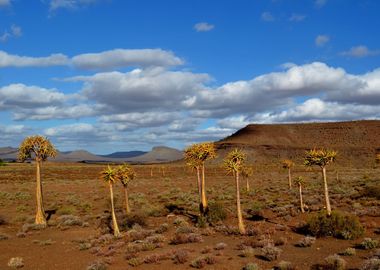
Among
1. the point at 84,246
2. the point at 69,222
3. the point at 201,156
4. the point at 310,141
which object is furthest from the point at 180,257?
the point at 310,141

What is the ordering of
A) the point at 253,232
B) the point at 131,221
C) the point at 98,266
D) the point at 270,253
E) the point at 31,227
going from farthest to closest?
the point at 31,227, the point at 131,221, the point at 253,232, the point at 270,253, the point at 98,266

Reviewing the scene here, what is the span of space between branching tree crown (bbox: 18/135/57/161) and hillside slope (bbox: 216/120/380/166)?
109586 millimetres

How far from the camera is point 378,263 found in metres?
14.2

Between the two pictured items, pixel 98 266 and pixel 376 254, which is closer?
pixel 376 254

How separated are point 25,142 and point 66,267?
13.1 meters

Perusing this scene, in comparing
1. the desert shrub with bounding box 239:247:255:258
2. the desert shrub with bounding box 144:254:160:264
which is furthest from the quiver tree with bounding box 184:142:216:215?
the desert shrub with bounding box 144:254:160:264

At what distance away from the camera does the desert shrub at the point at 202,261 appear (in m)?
16.8

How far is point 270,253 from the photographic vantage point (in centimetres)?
1739

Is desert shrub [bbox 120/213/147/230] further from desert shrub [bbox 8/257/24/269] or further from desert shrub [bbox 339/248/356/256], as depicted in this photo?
desert shrub [bbox 339/248/356/256]

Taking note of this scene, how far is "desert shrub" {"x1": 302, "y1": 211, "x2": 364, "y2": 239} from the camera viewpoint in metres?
20.4

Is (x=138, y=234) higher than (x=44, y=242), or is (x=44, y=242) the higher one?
(x=138, y=234)

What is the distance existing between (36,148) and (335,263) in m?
21.6

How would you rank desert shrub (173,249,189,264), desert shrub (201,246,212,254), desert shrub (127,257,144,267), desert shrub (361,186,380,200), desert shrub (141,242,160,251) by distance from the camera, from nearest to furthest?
1. desert shrub (173,249,189,264)
2. desert shrub (127,257,144,267)
3. desert shrub (201,246,212,254)
4. desert shrub (141,242,160,251)
5. desert shrub (361,186,380,200)

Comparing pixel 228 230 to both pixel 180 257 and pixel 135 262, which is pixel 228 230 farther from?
pixel 135 262
